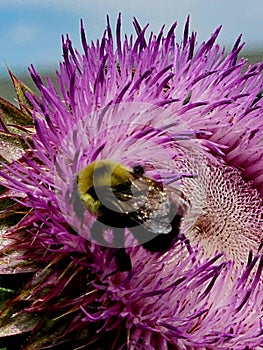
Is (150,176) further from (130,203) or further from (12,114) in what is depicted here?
(12,114)

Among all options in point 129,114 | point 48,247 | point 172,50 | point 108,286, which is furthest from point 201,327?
point 172,50

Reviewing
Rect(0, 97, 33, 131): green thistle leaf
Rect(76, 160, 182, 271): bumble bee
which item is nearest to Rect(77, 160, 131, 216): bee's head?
Rect(76, 160, 182, 271): bumble bee

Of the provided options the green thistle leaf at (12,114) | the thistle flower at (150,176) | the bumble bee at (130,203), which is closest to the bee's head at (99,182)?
the bumble bee at (130,203)

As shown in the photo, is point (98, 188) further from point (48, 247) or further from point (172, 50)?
point (172, 50)

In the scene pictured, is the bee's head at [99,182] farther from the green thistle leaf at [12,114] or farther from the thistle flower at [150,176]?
the green thistle leaf at [12,114]

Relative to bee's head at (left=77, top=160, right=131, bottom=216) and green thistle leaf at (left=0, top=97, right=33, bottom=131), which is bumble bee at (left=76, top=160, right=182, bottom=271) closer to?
bee's head at (left=77, top=160, right=131, bottom=216)
